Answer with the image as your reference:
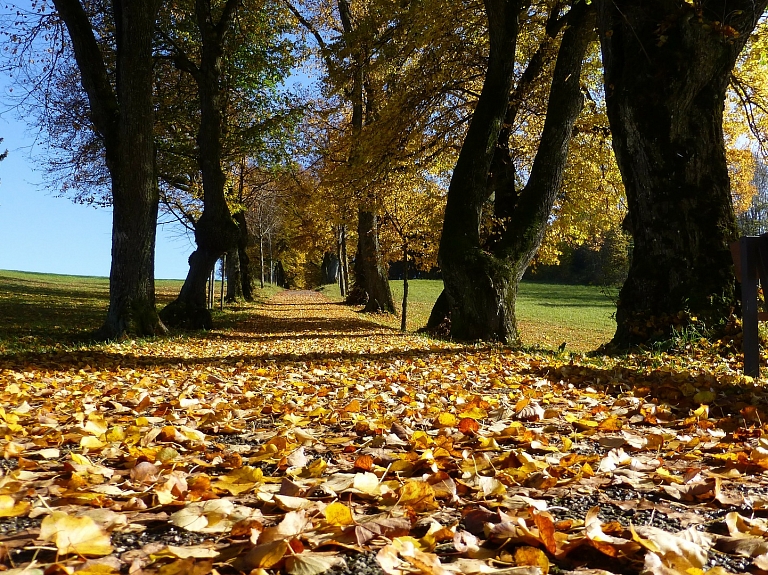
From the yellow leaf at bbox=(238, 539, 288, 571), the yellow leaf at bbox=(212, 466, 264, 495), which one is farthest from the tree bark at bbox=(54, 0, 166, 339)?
the yellow leaf at bbox=(238, 539, 288, 571)

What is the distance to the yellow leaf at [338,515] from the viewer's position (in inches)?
63.8

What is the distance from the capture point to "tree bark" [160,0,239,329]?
13.1 meters

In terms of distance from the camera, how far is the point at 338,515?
5.35 ft

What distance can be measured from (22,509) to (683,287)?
6.56 m

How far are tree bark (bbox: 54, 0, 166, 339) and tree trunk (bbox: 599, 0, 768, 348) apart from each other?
7.60 metres

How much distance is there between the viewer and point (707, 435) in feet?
9.77

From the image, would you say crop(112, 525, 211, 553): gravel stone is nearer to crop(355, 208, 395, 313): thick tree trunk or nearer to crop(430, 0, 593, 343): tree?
crop(430, 0, 593, 343): tree

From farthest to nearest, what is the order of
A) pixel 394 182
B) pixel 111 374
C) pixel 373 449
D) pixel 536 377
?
pixel 394 182, pixel 111 374, pixel 536 377, pixel 373 449

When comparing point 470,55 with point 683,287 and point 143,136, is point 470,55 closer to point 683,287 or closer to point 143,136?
point 143,136

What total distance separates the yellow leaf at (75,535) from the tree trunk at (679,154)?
6.35 meters

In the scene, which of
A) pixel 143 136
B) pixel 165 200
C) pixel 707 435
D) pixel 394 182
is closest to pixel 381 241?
pixel 394 182

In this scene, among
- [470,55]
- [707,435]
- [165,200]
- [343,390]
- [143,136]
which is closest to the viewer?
[707,435]

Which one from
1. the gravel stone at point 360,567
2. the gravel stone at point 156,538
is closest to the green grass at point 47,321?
the gravel stone at point 156,538

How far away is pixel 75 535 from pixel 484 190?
29.9ft
